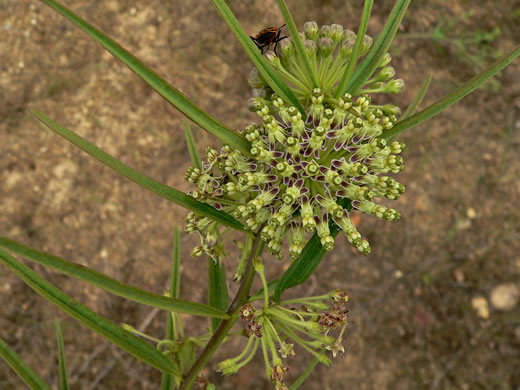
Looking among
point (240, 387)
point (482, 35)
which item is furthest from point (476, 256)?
point (240, 387)

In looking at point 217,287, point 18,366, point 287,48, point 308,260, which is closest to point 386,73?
point 287,48

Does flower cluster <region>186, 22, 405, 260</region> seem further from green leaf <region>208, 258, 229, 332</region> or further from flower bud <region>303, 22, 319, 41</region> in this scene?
green leaf <region>208, 258, 229, 332</region>

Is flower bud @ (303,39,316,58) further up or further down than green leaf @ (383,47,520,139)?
further down

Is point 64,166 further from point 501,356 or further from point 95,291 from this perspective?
point 501,356

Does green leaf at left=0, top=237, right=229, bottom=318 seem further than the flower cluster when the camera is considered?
No

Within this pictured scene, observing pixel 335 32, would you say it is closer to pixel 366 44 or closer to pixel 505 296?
pixel 366 44

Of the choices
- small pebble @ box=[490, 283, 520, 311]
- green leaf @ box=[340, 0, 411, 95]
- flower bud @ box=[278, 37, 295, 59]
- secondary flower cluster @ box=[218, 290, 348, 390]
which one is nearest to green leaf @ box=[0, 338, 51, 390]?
secondary flower cluster @ box=[218, 290, 348, 390]
